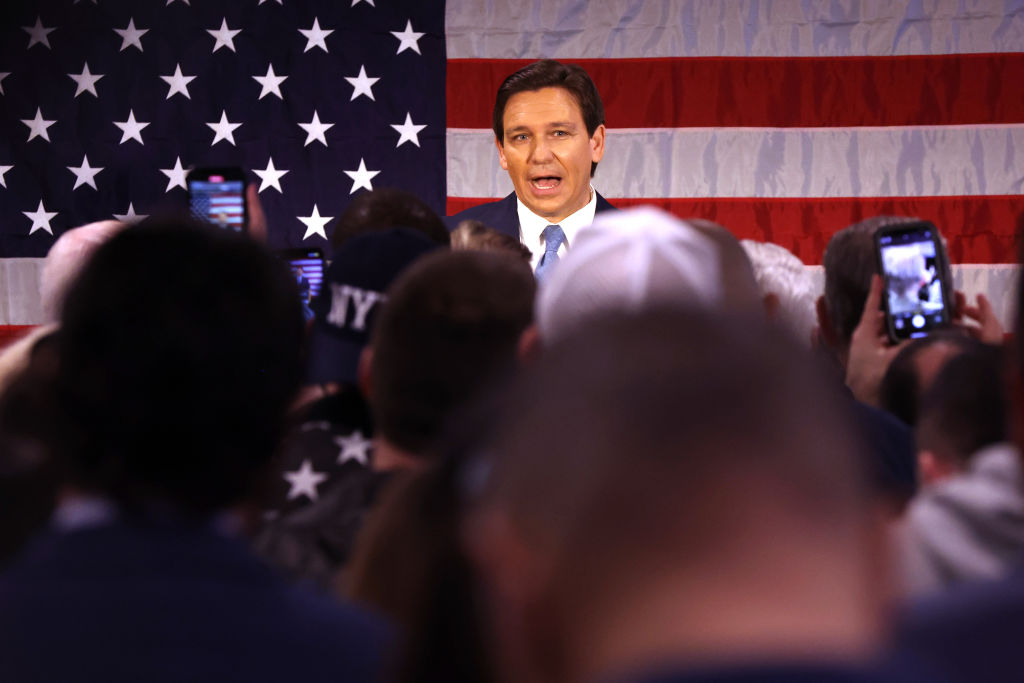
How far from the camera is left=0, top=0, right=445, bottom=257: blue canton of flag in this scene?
4.52 m

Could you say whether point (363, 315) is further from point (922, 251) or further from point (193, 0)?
point (193, 0)

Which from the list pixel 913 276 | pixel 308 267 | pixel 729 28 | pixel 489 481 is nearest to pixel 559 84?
pixel 729 28

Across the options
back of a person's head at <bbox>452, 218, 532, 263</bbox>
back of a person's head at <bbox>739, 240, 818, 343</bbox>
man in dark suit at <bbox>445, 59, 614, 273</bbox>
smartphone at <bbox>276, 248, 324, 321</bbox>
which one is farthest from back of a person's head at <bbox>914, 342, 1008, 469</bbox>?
man in dark suit at <bbox>445, 59, 614, 273</bbox>

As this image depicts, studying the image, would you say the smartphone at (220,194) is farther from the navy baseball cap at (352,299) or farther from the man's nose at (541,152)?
the man's nose at (541,152)

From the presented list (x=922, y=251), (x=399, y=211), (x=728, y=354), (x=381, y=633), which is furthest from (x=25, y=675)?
(x=922, y=251)

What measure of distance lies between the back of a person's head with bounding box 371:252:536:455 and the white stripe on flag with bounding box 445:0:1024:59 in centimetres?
360

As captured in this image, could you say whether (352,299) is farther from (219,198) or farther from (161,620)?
(161,620)

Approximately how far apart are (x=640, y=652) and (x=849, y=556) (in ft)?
0.32

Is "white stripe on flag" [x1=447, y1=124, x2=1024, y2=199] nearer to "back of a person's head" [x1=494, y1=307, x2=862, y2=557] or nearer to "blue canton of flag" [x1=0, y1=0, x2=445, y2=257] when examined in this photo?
"blue canton of flag" [x1=0, y1=0, x2=445, y2=257]

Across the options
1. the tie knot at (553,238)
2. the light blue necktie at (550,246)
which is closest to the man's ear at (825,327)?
the light blue necktie at (550,246)

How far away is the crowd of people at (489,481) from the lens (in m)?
0.40

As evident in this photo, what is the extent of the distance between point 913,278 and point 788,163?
260cm

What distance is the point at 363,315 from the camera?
1.50 m

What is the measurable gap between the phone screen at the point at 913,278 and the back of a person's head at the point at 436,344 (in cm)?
112
